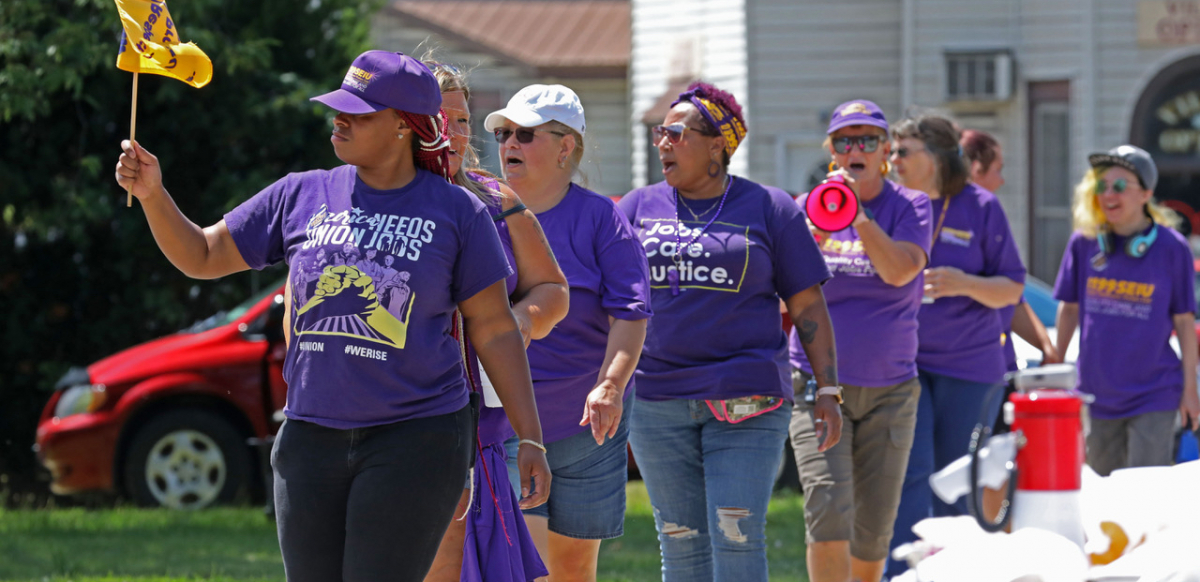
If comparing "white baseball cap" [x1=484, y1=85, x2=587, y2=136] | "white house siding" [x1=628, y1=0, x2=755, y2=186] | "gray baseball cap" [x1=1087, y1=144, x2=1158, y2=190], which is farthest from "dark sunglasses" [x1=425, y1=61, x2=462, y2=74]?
"white house siding" [x1=628, y1=0, x2=755, y2=186]

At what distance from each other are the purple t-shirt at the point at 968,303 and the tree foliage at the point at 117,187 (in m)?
6.08

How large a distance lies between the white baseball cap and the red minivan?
492cm

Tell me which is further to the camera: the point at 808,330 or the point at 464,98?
the point at 808,330

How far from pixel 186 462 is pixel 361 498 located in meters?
6.57

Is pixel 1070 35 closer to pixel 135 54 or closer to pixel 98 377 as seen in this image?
pixel 98 377

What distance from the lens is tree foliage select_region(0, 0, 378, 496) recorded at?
11.0 metres

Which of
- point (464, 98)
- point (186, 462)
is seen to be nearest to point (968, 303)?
point (464, 98)

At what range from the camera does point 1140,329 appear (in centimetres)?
677

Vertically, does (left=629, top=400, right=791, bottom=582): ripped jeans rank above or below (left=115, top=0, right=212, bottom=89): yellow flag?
→ below

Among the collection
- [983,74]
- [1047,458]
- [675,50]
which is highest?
[675,50]

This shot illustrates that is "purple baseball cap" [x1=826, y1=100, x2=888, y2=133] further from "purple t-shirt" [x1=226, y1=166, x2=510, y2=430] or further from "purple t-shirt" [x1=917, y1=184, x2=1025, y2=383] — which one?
"purple t-shirt" [x1=226, y1=166, x2=510, y2=430]

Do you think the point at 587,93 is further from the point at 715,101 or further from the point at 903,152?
the point at 715,101

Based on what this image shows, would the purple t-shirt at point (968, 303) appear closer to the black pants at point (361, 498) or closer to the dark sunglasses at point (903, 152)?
the dark sunglasses at point (903, 152)

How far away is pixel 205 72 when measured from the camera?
147 inches
